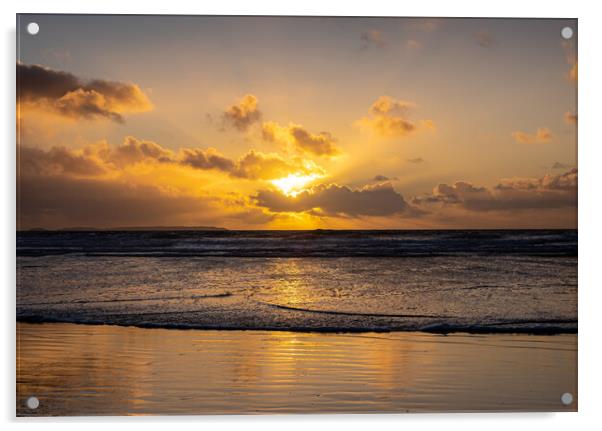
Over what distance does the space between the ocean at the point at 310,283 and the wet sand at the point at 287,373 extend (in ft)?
0.43

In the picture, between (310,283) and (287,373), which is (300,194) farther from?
(287,373)

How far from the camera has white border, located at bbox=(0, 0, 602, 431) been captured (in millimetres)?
4098

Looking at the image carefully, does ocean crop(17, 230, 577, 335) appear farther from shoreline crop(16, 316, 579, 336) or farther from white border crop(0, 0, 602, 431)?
white border crop(0, 0, 602, 431)

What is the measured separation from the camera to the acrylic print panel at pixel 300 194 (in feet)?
13.9

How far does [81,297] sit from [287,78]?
202cm

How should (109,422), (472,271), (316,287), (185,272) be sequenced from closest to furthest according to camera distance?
(109,422), (316,287), (472,271), (185,272)

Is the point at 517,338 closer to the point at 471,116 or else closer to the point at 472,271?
the point at 472,271

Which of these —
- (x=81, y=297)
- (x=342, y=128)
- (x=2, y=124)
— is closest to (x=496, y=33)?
(x=342, y=128)

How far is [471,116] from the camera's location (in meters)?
4.62

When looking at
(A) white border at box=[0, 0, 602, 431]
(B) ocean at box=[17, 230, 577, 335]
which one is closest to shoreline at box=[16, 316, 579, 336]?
(B) ocean at box=[17, 230, 577, 335]
